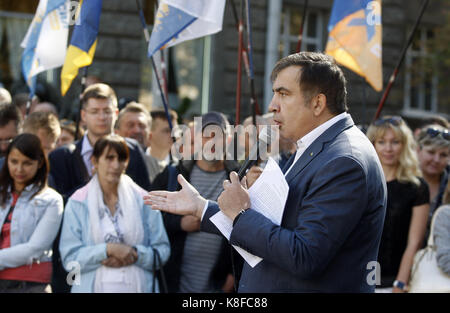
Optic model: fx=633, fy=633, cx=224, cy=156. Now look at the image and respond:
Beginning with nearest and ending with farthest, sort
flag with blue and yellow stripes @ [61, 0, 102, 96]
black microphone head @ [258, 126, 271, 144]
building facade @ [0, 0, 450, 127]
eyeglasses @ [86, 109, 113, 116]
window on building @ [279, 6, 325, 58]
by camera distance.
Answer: black microphone head @ [258, 126, 271, 144]
flag with blue and yellow stripes @ [61, 0, 102, 96]
eyeglasses @ [86, 109, 113, 116]
building facade @ [0, 0, 450, 127]
window on building @ [279, 6, 325, 58]

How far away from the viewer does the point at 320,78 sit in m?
2.44

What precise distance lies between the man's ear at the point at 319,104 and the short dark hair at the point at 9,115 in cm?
324

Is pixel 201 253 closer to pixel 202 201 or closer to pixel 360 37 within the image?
pixel 202 201

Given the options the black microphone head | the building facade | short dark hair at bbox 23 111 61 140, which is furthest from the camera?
the building facade

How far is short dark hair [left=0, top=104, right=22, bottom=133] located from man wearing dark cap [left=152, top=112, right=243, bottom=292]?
4.53ft

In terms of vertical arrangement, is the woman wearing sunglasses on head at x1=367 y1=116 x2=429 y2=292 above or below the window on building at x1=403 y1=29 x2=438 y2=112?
below

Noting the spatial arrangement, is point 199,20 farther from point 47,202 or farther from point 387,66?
point 387,66

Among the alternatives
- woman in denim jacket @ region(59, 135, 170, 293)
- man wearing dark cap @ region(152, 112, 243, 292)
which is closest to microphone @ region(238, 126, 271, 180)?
man wearing dark cap @ region(152, 112, 243, 292)

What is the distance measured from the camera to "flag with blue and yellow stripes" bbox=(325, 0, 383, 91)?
15.5ft

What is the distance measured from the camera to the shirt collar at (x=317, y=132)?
2.48 meters

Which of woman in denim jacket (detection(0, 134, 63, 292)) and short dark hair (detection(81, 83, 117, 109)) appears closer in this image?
woman in denim jacket (detection(0, 134, 63, 292))

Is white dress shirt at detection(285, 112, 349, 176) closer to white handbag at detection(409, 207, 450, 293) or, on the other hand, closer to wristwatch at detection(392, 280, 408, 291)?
white handbag at detection(409, 207, 450, 293)

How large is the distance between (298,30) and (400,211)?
787cm

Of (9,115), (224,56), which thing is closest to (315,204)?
(9,115)
